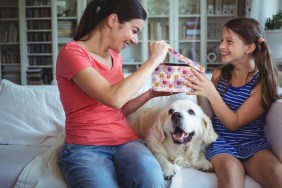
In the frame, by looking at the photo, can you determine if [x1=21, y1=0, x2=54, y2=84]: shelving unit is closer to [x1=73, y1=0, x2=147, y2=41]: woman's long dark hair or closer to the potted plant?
the potted plant

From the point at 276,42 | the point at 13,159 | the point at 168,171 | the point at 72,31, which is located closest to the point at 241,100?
the point at 168,171

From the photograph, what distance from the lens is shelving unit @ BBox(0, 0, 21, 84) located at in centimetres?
499

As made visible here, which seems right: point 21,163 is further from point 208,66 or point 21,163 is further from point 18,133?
point 208,66

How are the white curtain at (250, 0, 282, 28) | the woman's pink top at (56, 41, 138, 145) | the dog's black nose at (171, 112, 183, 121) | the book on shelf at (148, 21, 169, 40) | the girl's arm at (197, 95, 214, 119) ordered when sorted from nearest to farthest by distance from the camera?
the woman's pink top at (56, 41, 138, 145) → the dog's black nose at (171, 112, 183, 121) → the girl's arm at (197, 95, 214, 119) → the white curtain at (250, 0, 282, 28) → the book on shelf at (148, 21, 169, 40)

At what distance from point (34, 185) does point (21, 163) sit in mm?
197

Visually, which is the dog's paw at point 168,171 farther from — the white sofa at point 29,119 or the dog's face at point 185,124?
the white sofa at point 29,119

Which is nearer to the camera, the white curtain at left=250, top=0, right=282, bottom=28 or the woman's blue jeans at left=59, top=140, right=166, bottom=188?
the woman's blue jeans at left=59, top=140, right=166, bottom=188

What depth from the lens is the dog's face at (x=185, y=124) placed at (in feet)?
4.59

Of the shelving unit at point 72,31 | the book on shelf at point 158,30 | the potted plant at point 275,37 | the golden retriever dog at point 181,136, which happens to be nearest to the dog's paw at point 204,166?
the golden retriever dog at point 181,136

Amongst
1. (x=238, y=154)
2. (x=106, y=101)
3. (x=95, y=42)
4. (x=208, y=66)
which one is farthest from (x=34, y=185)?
(x=208, y=66)

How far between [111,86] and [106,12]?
0.35 metres

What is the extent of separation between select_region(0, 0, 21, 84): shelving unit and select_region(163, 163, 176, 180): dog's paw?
423cm

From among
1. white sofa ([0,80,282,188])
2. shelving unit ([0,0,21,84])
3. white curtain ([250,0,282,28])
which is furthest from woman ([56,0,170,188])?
shelving unit ([0,0,21,84])

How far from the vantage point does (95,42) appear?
141 centimetres
